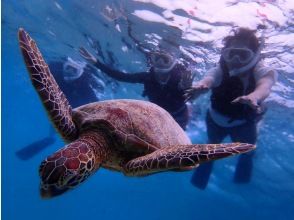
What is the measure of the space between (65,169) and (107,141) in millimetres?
1009

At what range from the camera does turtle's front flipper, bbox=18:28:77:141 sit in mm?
3641

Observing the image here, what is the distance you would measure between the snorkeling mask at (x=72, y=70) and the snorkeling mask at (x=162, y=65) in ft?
21.9

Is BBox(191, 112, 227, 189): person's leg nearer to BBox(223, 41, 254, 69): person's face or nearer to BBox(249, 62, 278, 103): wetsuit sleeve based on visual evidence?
BBox(223, 41, 254, 69): person's face

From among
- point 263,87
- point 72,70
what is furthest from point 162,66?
point 72,70

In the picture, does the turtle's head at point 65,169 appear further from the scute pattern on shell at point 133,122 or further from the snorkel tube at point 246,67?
the snorkel tube at point 246,67

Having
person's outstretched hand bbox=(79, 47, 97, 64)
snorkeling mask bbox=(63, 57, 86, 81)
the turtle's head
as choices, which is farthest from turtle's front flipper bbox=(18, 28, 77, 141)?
snorkeling mask bbox=(63, 57, 86, 81)

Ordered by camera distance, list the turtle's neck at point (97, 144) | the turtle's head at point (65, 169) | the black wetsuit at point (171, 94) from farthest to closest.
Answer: the black wetsuit at point (171, 94), the turtle's neck at point (97, 144), the turtle's head at point (65, 169)

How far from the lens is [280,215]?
29484mm

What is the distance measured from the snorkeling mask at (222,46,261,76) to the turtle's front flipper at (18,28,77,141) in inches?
210

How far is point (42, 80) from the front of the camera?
3.69 meters

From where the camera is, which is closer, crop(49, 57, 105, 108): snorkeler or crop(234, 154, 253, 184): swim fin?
crop(234, 154, 253, 184): swim fin

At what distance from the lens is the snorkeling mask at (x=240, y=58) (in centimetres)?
785

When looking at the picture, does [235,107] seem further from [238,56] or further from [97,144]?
[97,144]

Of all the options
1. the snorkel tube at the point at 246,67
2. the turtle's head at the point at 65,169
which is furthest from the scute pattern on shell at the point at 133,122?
the snorkel tube at the point at 246,67
